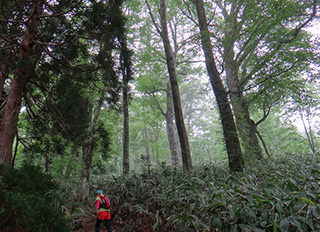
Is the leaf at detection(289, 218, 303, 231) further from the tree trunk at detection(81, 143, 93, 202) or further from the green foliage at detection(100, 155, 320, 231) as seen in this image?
the tree trunk at detection(81, 143, 93, 202)

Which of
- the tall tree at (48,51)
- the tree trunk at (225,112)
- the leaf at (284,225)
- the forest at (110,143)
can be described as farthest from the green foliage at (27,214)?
the tree trunk at (225,112)

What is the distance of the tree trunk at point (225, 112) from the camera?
227 inches

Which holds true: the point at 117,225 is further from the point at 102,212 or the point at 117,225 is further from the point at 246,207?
the point at 246,207

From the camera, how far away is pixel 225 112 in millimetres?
6258

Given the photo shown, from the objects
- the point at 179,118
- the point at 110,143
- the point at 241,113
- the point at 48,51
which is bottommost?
the point at 110,143

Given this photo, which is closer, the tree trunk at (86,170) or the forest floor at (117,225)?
the forest floor at (117,225)

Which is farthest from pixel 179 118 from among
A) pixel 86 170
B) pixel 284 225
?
pixel 284 225

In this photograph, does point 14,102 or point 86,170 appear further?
point 86,170

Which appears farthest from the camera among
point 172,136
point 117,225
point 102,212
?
point 172,136

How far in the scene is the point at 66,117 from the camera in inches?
219

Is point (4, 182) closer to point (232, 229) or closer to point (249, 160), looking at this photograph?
point (232, 229)

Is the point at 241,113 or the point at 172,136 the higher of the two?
the point at 172,136

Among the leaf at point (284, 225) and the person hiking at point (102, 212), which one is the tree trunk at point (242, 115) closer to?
the leaf at point (284, 225)

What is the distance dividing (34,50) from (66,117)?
1.98 metres
